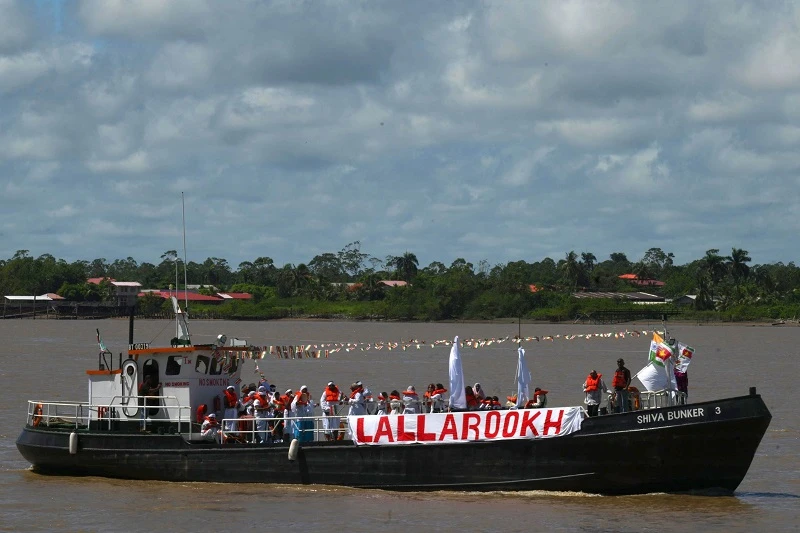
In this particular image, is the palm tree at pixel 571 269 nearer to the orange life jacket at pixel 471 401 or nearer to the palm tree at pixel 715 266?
the palm tree at pixel 715 266

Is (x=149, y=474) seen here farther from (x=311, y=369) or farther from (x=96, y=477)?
(x=311, y=369)

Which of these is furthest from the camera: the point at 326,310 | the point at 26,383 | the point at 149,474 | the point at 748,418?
the point at 326,310

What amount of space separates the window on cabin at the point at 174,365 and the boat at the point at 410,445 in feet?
0.10

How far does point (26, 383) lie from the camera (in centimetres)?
4931

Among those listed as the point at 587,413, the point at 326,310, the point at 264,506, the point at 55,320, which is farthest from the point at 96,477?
the point at 55,320

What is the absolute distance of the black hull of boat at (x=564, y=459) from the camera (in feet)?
73.0

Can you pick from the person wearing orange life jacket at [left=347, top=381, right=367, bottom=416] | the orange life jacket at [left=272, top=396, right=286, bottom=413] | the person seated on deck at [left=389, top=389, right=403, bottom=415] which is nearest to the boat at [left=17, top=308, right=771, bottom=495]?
the person wearing orange life jacket at [left=347, top=381, right=367, bottom=416]

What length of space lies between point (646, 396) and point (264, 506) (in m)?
7.86

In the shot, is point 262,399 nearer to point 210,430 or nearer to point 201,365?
point 210,430

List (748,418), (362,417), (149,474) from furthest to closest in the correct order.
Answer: (149,474) → (362,417) → (748,418)

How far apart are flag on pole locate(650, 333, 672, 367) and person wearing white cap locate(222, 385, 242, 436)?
28.1 feet

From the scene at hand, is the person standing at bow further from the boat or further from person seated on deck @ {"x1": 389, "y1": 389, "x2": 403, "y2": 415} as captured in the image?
person seated on deck @ {"x1": 389, "y1": 389, "x2": 403, "y2": 415}

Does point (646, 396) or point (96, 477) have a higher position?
point (646, 396)

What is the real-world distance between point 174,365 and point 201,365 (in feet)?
1.89
